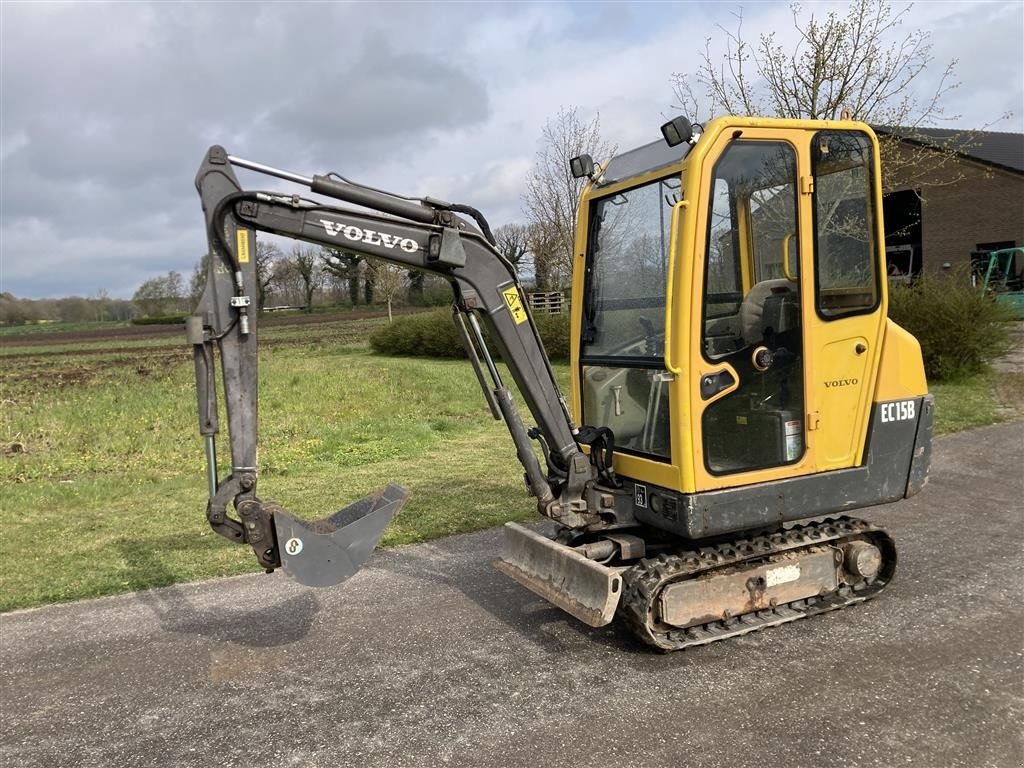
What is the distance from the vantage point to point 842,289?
4660 millimetres

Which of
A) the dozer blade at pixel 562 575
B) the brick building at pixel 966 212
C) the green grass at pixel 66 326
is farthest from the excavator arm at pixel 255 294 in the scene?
the green grass at pixel 66 326

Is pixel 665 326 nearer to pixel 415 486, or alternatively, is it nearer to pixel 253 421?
pixel 253 421

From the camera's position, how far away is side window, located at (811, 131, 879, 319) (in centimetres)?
456

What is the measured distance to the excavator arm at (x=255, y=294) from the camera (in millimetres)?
3893

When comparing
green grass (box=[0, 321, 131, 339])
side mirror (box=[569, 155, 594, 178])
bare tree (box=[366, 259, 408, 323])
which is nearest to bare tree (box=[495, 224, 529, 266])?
bare tree (box=[366, 259, 408, 323])

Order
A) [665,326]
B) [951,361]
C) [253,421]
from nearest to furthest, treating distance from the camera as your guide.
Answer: [253,421] → [665,326] → [951,361]

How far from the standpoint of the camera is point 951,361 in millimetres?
14602

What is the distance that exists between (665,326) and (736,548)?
56.5 inches

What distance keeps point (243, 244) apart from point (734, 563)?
3345mm

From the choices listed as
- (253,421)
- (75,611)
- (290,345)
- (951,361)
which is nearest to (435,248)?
(253,421)

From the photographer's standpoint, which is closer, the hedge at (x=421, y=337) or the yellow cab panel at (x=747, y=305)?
the yellow cab panel at (x=747, y=305)

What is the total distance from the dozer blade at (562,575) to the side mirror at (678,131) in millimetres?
2438

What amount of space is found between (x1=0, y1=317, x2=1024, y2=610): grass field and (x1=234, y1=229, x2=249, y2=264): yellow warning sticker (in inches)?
123

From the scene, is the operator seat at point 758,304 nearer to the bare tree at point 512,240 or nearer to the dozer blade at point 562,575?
the dozer blade at point 562,575
